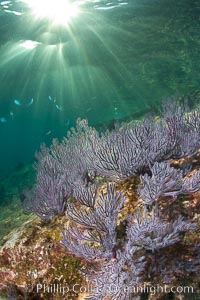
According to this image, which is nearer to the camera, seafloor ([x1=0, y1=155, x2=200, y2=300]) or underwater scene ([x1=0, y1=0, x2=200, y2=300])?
underwater scene ([x1=0, y1=0, x2=200, y2=300])

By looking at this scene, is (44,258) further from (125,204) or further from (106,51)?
(106,51)

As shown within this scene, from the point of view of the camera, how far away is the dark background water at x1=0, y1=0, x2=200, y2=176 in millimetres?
14438

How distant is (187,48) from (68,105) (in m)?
27.6

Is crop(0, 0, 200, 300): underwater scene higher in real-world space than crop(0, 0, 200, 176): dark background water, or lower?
lower

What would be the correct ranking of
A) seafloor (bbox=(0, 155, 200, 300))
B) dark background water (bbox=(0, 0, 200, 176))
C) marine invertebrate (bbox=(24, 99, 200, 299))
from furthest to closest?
1. dark background water (bbox=(0, 0, 200, 176))
2. seafloor (bbox=(0, 155, 200, 300))
3. marine invertebrate (bbox=(24, 99, 200, 299))

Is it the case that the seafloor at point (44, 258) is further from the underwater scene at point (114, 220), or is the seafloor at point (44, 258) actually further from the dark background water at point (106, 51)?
the dark background water at point (106, 51)

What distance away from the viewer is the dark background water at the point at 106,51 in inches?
568

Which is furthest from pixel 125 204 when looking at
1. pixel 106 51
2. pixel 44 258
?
pixel 106 51

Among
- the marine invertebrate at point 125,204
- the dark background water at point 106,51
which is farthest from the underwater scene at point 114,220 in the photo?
the dark background water at point 106,51

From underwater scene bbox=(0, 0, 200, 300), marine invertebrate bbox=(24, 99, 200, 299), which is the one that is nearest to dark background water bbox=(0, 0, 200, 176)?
underwater scene bbox=(0, 0, 200, 300)

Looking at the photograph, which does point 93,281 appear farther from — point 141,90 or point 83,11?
point 141,90

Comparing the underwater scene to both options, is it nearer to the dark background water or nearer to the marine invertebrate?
the marine invertebrate

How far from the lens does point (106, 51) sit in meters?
19.5

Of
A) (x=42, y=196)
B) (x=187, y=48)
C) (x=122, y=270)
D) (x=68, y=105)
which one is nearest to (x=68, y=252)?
(x=122, y=270)
